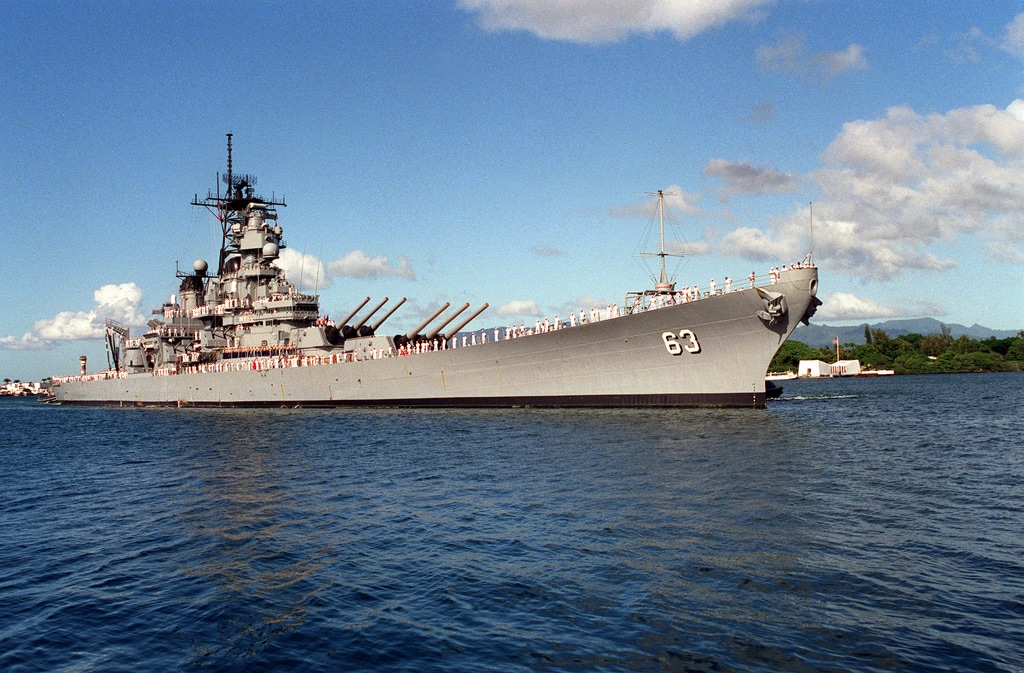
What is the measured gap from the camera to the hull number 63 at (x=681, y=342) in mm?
29969

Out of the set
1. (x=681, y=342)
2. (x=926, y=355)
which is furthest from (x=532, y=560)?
(x=926, y=355)

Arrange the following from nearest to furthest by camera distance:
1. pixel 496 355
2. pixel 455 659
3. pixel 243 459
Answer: pixel 455 659 < pixel 243 459 < pixel 496 355

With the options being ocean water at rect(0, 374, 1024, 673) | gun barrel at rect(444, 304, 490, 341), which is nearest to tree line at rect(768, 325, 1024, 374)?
gun barrel at rect(444, 304, 490, 341)

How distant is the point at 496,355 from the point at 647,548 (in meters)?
24.5

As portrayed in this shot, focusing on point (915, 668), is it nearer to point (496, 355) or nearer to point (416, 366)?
point (496, 355)

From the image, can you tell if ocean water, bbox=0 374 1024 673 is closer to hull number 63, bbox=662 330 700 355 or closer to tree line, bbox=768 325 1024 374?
hull number 63, bbox=662 330 700 355

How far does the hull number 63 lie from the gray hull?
0.05m

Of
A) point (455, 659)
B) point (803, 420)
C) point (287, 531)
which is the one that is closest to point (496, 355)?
point (803, 420)

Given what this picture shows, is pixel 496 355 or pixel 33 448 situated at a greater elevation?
pixel 496 355

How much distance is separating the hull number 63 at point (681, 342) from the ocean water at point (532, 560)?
8.44m

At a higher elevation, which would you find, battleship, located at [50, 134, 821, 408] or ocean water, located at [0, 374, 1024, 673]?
battleship, located at [50, 134, 821, 408]

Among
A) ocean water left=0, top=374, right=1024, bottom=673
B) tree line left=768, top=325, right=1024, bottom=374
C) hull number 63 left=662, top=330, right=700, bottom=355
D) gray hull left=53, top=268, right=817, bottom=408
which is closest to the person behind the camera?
ocean water left=0, top=374, right=1024, bottom=673

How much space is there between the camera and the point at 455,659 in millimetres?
7504

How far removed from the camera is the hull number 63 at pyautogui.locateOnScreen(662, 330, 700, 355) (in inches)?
1180
